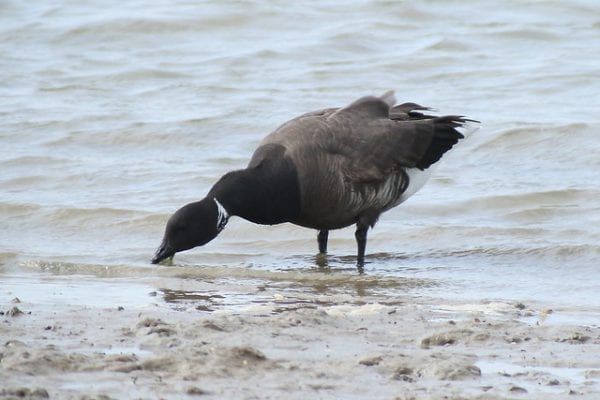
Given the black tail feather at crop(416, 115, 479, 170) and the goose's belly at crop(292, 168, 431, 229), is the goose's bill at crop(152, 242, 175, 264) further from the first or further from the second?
the black tail feather at crop(416, 115, 479, 170)

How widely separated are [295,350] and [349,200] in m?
3.64

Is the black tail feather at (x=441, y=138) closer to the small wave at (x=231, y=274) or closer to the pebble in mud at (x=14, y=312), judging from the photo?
the small wave at (x=231, y=274)

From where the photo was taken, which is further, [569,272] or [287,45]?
[287,45]

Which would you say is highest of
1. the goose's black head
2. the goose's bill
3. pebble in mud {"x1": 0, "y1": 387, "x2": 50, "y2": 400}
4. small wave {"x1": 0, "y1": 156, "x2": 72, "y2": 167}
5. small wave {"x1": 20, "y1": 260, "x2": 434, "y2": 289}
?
pebble in mud {"x1": 0, "y1": 387, "x2": 50, "y2": 400}

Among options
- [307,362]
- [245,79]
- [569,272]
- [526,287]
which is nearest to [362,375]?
[307,362]

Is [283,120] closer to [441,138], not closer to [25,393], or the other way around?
[441,138]

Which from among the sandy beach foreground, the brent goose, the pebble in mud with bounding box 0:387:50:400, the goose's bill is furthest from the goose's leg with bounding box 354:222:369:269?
the pebble in mud with bounding box 0:387:50:400

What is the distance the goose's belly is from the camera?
29.7ft

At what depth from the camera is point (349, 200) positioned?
9.19 m

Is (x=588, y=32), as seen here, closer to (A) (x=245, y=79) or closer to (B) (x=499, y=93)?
(B) (x=499, y=93)

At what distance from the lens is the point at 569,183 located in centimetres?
1178

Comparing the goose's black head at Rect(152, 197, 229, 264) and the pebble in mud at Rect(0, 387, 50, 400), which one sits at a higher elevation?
the pebble in mud at Rect(0, 387, 50, 400)

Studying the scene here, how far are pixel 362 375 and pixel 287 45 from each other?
14563 mm

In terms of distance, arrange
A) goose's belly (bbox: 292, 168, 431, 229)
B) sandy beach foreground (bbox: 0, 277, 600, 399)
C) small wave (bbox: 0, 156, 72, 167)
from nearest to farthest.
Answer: sandy beach foreground (bbox: 0, 277, 600, 399)
goose's belly (bbox: 292, 168, 431, 229)
small wave (bbox: 0, 156, 72, 167)
